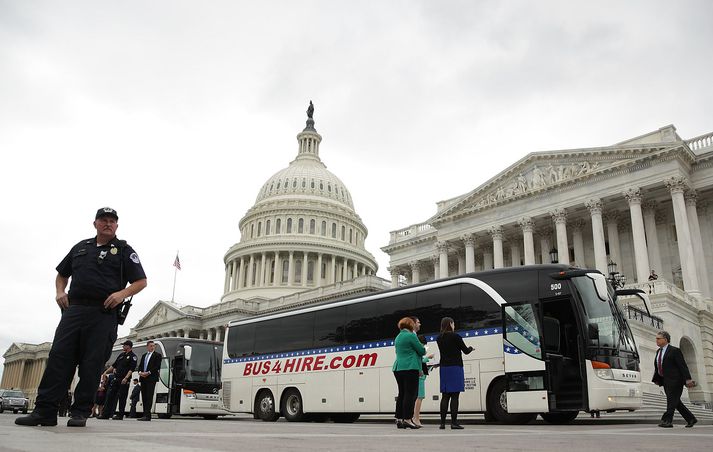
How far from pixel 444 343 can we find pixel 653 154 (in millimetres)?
34703

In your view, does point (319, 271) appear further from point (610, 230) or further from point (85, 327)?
point (85, 327)

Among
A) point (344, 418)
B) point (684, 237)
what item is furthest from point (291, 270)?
point (344, 418)

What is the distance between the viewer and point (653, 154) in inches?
1603

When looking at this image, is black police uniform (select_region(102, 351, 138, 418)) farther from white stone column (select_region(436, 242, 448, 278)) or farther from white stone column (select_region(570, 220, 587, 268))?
white stone column (select_region(570, 220, 587, 268))

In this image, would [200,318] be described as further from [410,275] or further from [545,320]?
[545,320]

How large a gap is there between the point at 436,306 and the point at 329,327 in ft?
14.0

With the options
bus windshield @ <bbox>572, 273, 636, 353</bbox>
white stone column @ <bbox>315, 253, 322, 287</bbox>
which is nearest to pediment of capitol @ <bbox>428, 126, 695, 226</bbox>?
bus windshield @ <bbox>572, 273, 636, 353</bbox>

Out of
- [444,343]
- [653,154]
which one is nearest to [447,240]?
[653,154]

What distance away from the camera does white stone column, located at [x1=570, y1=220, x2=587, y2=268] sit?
47.5m

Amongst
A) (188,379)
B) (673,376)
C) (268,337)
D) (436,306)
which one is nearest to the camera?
(673,376)

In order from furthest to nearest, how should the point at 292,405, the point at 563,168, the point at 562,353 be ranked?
the point at 563,168, the point at 292,405, the point at 562,353

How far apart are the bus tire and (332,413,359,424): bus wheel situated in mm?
5900

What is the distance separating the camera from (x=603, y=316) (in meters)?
15.5

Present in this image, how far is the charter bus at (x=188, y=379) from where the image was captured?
2612 centimetres
